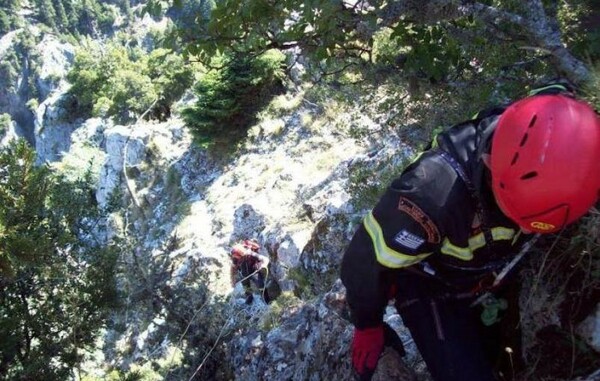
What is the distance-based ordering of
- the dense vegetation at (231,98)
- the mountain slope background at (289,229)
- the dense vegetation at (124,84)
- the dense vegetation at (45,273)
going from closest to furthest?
the mountain slope background at (289,229) → the dense vegetation at (45,273) → the dense vegetation at (231,98) → the dense vegetation at (124,84)

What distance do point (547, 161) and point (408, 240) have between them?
64cm

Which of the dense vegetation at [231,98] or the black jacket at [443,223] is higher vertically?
the dense vegetation at [231,98]

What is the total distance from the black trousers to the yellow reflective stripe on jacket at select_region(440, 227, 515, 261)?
38 centimetres

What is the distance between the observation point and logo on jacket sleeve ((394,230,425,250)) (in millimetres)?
2160

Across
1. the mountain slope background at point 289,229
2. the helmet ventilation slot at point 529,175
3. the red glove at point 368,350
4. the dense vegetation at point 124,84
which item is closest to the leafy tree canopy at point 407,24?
the mountain slope background at point 289,229

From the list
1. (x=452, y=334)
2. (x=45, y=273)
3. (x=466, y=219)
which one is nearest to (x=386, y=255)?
(x=466, y=219)

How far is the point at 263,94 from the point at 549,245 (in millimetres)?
14191

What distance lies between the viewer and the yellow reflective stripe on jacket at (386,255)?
2.23 meters

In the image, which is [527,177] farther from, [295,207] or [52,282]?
[295,207]

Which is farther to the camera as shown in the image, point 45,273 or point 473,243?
point 45,273

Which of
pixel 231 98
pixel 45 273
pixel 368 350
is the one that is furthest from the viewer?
pixel 231 98

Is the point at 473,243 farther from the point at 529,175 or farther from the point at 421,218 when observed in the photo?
the point at 529,175

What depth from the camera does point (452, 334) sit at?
2477 mm

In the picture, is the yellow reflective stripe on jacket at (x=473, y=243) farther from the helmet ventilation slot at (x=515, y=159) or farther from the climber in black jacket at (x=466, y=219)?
the helmet ventilation slot at (x=515, y=159)
